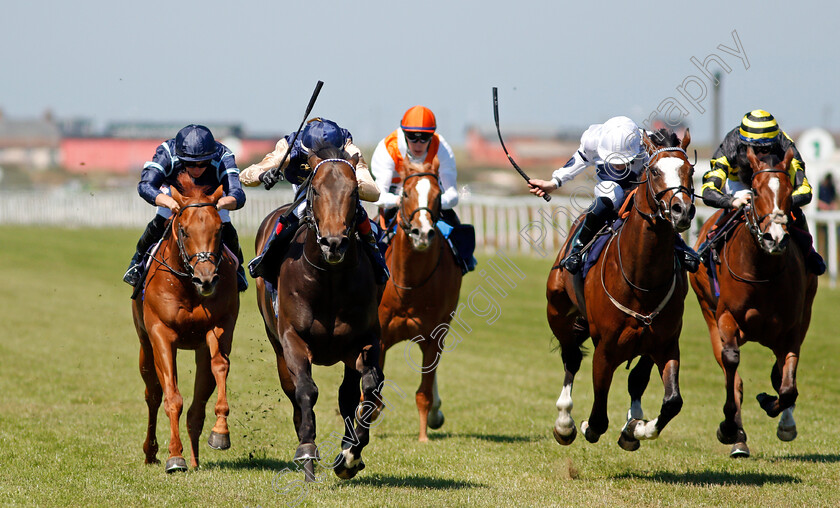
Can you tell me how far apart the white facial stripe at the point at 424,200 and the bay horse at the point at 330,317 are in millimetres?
444

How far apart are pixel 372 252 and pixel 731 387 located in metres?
2.99

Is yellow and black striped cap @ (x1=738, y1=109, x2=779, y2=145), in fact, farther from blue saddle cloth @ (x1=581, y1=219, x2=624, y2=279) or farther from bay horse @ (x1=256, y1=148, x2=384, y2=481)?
bay horse @ (x1=256, y1=148, x2=384, y2=481)

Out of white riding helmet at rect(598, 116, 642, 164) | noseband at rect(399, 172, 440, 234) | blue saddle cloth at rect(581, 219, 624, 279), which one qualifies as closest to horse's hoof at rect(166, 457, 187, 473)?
noseband at rect(399, 172, 440, 234)

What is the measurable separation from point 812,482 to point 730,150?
2683 millimetres

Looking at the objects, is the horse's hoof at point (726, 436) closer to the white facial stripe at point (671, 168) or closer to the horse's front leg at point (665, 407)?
the horse's front leg at point (665, 407)

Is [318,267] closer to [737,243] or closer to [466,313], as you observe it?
[737,243]

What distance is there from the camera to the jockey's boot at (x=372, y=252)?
22.1ft

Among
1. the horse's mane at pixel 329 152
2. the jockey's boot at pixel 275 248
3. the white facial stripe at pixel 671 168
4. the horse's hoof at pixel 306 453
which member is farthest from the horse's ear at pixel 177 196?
the white facial stripe at pixel 671 168

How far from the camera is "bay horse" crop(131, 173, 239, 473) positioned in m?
6.87

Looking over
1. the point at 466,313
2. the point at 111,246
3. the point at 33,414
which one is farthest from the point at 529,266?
the point at 33,414

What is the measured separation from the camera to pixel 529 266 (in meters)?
23.2

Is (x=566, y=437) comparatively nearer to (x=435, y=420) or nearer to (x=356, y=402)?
(x=435, y=420)

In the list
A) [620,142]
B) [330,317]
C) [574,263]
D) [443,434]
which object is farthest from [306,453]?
[620,142]

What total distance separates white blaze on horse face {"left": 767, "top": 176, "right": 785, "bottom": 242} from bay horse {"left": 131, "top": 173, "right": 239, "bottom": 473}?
369cm
